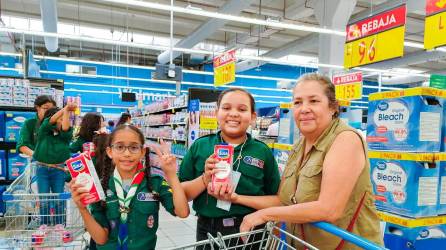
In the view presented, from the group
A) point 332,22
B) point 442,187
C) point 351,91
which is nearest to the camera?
point 442,187

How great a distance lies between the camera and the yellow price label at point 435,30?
5348 mm

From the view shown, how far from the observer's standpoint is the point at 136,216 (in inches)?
70.9

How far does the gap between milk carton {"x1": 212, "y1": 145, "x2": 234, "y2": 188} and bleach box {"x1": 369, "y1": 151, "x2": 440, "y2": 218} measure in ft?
5.28

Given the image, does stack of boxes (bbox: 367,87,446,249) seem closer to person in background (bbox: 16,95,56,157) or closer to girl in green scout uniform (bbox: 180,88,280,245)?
girl in green scout uniform (bbox: 180,88,280,245)

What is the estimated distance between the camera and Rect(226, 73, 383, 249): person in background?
4.66ft

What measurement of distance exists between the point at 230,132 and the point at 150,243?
75 cm

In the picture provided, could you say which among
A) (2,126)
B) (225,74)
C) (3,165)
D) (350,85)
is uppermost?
(225,74)

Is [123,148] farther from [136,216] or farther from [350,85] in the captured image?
Result: [350,85]

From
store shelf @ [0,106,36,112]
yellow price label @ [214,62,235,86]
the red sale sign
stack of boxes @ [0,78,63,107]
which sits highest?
the red sale sign

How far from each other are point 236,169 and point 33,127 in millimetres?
4209

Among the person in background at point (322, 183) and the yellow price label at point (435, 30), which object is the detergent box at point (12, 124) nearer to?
the person in background at point (322, 183)

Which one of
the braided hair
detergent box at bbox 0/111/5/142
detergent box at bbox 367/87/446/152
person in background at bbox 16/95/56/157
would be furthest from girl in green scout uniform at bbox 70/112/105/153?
detergent box at bbox 367/87/446/152

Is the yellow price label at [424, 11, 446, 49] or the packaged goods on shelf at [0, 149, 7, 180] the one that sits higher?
the yellow price label at [424, 11, 446, 49]

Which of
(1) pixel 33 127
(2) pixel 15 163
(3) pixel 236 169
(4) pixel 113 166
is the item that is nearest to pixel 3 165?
(2) pixel 15 163
